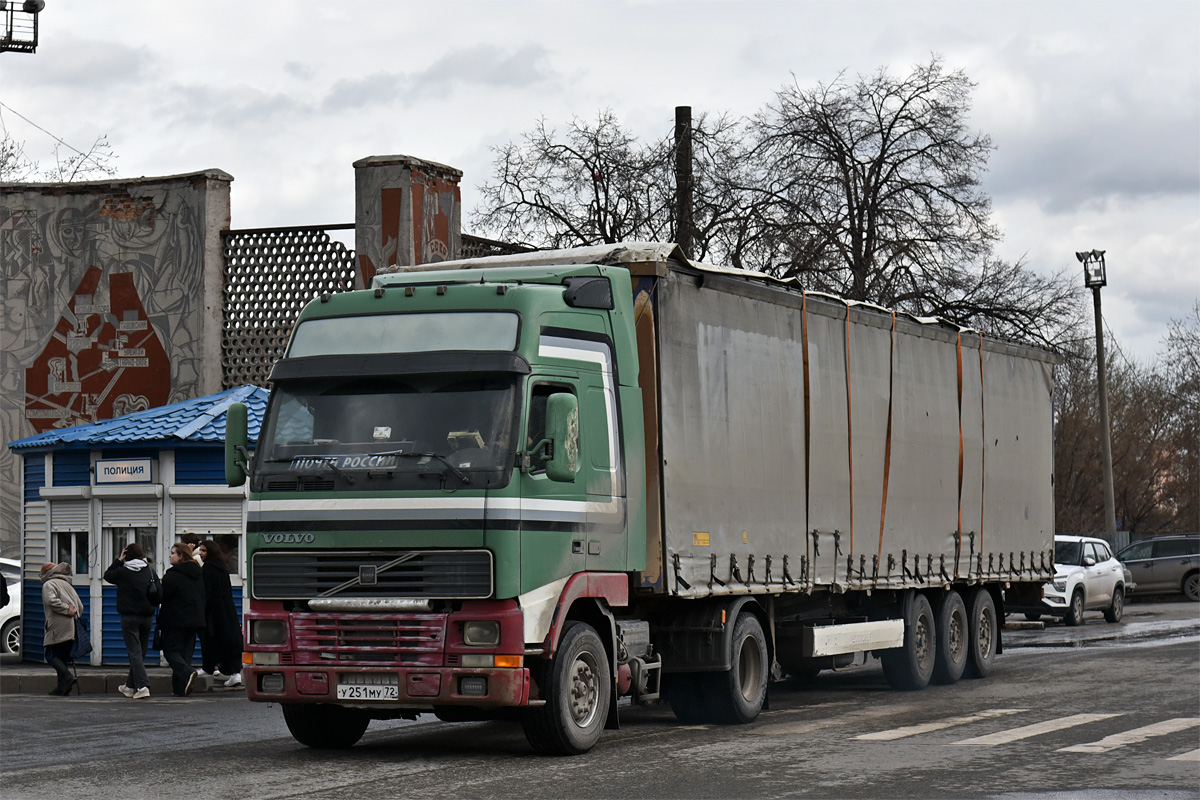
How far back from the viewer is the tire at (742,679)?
13.7 metres

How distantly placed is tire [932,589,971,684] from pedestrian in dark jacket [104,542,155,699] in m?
8.74

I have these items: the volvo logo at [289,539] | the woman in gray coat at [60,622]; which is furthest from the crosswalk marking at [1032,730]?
the woman in gray coat at [60,622]

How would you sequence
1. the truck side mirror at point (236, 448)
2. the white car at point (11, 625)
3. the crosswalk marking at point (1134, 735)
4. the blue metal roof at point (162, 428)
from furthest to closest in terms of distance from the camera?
the white car at point (11, 625), the blue metal roof at point (162, 428), the truck side mirror at point (236, 448), the crosswalk marking at point (1134, 735)

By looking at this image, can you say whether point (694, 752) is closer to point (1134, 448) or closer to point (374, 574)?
point (374, 574)

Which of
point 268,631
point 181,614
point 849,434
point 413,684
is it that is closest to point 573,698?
point 413,684

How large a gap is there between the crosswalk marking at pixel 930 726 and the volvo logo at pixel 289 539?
448cm

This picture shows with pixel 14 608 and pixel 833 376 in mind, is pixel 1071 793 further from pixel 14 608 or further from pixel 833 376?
pixel 14 608

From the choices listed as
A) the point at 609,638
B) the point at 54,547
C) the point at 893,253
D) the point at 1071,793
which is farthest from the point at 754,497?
the point at 893,253

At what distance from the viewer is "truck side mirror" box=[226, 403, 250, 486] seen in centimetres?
1211

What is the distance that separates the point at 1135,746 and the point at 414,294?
6143 millimetres

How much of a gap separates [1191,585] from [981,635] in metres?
23.8

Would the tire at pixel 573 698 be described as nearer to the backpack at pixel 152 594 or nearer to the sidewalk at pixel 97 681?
the backpack at pixel 152 594

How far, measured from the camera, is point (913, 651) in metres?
17.4

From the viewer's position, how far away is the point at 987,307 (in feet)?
119
